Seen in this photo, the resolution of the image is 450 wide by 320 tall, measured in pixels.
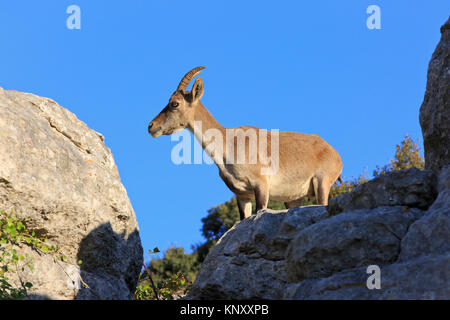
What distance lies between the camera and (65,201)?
9.27 meters

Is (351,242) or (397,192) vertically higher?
(397,192)

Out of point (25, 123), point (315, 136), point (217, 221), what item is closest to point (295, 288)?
point (25, 123)

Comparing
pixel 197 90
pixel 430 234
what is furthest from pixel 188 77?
pixel 430 234

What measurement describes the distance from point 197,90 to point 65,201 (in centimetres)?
513

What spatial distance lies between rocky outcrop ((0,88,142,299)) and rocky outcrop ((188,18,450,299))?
2402 millimetres

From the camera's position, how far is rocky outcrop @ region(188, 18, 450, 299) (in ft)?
17.4

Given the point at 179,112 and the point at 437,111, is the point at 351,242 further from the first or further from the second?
the point at 179,112

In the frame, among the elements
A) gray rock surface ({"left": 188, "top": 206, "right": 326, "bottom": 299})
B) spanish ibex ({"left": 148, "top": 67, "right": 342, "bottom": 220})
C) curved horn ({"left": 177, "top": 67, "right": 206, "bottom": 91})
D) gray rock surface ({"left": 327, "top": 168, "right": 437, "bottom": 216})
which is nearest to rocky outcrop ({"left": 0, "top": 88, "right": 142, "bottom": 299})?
gray rock surface ({"left": 188, "top": 206, "right": 326, "bottom": 299})

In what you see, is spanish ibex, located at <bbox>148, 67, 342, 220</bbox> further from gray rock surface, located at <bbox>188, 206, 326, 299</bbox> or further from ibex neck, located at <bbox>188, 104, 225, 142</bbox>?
gray rock surface, located at <bbox>188, 206, 326, 299</bbox>

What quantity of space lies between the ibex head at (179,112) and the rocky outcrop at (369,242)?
526cm

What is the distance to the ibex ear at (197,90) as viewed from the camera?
43.2 feet

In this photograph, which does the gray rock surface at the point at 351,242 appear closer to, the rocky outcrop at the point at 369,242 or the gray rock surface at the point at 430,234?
the rocky outcrop at the point at 369,242

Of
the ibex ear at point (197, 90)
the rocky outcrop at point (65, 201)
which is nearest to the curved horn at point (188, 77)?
the ibex ear at point (197, 90)
